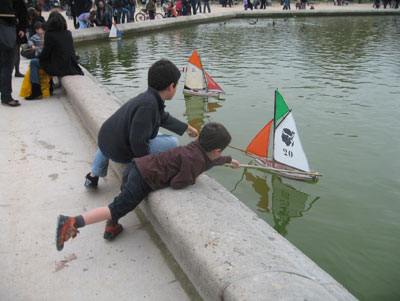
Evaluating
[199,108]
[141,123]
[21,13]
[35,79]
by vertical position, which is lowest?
[199,108]

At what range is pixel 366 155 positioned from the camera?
5871 millimetres

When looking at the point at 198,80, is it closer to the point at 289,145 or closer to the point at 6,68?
the point at 289,145

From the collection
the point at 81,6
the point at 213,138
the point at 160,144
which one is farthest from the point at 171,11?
the point at 213,138

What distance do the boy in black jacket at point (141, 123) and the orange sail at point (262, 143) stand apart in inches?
98.7

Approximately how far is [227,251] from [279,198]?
303 cm

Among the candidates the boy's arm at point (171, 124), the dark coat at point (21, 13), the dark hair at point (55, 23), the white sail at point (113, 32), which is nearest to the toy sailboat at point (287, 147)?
the boy's arm at point (171, 124)

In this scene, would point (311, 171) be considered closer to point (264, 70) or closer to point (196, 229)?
point (196, 229)

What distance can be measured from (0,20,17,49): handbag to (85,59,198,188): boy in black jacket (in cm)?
272

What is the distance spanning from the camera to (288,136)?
5.06m

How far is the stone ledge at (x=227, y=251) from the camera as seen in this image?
1.73 m

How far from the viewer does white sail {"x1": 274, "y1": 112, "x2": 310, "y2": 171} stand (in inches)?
197

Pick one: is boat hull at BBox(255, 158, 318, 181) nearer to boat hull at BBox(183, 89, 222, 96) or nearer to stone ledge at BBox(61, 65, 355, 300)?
stone ledge at BBox(61, 65, 355, 300)

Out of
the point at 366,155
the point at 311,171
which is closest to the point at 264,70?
the point at 366,155

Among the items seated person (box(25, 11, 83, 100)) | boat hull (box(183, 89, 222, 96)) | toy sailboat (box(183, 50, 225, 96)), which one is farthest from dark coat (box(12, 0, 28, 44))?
boat hull (box(183, 89, 222, 96))
